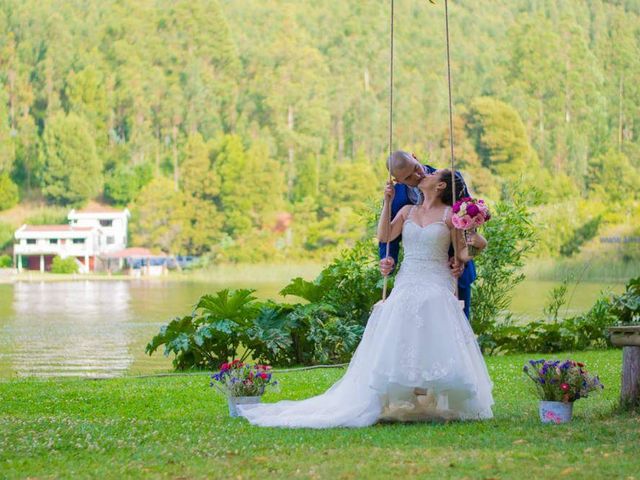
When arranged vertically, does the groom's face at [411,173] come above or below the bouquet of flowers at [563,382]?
above

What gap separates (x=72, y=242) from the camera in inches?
2128

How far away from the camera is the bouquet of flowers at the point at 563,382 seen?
490 centimetres

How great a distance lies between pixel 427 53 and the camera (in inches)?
2601

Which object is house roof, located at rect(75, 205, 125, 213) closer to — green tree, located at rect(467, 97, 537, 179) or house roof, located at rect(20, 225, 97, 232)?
house roof, located at rect(20, 225, 97, 232)

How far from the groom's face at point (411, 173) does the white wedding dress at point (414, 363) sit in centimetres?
20

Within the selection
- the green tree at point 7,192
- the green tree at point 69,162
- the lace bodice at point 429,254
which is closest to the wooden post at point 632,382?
the lace bodice at point 429,254

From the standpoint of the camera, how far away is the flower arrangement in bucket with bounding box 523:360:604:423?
4902 millimetres

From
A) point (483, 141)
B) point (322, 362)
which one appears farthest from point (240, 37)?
point (322, 362)

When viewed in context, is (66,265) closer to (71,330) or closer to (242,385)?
(71,330)

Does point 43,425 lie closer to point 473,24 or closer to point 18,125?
point 18,125

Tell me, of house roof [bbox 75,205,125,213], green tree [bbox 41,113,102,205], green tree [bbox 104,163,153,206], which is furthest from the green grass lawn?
green tree [bbox 41,113,102,205]

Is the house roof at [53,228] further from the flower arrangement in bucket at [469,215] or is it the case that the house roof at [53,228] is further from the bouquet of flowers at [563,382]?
the bouquet of flowers at [563,382]

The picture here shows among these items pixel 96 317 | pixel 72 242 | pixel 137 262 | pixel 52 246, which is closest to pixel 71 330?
pixel 96 317

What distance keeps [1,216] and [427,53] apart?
2452 cm
